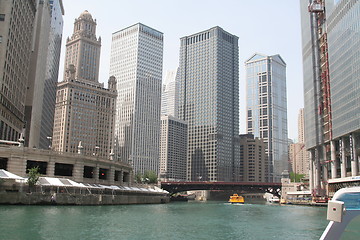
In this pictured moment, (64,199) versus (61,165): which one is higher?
(61,165)

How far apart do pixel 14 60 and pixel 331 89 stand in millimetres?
112902

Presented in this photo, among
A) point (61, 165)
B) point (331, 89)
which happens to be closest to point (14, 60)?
point (61, 165)

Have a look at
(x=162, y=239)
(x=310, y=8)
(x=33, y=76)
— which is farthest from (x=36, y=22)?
(x=162, y=239)

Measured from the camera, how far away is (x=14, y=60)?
124 m

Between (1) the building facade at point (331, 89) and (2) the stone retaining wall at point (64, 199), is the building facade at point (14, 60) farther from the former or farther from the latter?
(1) the building facade at point (331, 89)

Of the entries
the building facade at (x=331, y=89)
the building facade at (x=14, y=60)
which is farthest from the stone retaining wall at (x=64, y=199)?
the building facade at (x=331, y=89)

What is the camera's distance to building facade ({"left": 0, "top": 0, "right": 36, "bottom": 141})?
11244 cm

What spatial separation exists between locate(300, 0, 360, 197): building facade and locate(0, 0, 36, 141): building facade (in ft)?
351

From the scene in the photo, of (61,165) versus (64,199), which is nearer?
(64,199)

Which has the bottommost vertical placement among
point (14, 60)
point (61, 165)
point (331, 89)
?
point (61, 165)

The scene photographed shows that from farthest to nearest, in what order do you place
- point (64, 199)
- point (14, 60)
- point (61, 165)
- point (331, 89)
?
point (331, 89)
point (14, 60)
point (61, 165)
point (64, 199)

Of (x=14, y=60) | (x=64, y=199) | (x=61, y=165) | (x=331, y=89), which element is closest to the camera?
(x=64, y=199)

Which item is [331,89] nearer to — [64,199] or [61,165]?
[61,165]

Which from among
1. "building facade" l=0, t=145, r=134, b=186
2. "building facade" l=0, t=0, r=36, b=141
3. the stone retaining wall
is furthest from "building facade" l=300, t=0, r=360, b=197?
"building facade" l=0, t=0, r=36, b=141
